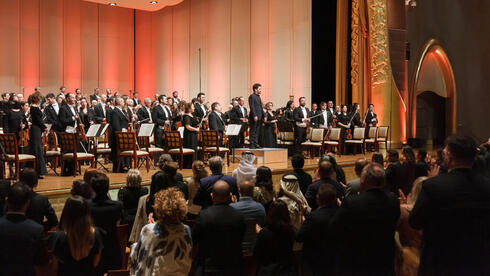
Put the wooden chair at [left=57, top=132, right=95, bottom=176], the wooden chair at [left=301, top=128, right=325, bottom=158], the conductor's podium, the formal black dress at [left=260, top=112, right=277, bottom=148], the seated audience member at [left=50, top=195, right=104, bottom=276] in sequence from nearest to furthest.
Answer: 1. the seated audience member at [left=50, top=195, right=104, bottom=276]
2. the wooden chair at [left=57, top=132, right=95, bottom=176]
3. the conductor's podium
4. the wooden chair at [left=301, top=128, right=325, bottom=158]
5. the formal black dress at [left=260, top=112, right=277, bottom=148]

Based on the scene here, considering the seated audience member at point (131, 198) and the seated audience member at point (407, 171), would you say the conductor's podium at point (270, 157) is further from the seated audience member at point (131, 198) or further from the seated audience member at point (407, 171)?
the seated audience member at point (131, 198)

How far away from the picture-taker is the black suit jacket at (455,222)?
2617mm

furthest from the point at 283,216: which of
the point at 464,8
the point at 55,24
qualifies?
the point at 55,24

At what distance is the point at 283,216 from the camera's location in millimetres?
2998

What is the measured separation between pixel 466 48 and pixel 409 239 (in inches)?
334

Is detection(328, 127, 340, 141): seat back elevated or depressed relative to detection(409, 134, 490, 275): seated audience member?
elevated

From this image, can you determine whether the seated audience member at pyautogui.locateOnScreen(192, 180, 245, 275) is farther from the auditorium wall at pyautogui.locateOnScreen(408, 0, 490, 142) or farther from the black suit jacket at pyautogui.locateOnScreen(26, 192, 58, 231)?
the auditorium wall at pyautogui.locateOnScreen(408, 0, 490, 142)

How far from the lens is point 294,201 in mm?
4016

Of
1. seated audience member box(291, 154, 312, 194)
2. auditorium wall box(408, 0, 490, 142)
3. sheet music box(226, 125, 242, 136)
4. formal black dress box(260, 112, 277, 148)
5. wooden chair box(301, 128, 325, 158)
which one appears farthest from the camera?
formal black dress box(260, 112, 277, 148)

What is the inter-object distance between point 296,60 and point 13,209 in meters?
13.0

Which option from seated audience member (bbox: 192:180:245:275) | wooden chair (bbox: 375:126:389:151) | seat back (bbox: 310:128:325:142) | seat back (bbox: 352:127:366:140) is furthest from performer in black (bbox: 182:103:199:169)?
seated audience member (bbox: 192:180:245:275)

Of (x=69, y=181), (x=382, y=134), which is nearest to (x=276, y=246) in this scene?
(x=69, y=181)

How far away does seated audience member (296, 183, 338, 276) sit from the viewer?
307 centimetres

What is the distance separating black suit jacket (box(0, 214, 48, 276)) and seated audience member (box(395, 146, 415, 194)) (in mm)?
3638
